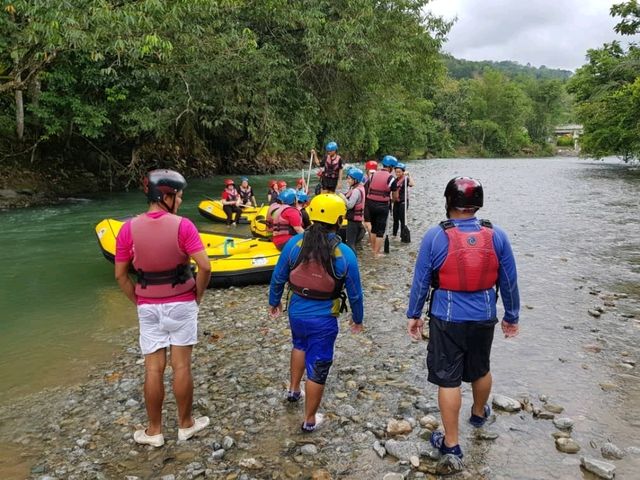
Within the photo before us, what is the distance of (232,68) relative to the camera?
54.7 feet

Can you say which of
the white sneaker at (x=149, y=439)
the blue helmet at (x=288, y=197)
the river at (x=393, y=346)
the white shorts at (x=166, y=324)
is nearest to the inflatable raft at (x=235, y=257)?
the river at (x=393, y=346)

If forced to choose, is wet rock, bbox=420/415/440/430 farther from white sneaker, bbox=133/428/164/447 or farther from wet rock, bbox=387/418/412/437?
white sneaker, bbox=133/428/164/447

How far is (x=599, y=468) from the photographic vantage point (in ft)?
11.9

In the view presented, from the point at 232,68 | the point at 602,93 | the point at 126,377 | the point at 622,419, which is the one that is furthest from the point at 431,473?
the point at 602,93

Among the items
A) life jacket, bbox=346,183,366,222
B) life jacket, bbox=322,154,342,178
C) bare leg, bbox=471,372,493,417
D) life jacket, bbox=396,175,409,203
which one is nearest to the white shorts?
bare leg, bbox=471,372,493,417

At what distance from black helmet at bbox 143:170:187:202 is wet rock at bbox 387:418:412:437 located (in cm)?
264

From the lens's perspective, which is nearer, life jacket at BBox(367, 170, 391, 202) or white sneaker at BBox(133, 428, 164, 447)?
white sneaker at BBox(133, 428, 164, 447)

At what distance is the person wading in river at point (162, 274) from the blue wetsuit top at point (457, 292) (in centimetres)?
161

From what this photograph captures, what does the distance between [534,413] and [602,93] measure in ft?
128

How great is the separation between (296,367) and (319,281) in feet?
3.31

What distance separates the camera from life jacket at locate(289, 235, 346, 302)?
386 centimetres

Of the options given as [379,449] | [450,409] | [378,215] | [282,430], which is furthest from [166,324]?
[378,215]

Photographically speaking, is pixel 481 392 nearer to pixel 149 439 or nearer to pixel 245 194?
pixel 149 439

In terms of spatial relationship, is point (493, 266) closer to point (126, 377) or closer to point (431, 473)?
point (431, 473)
